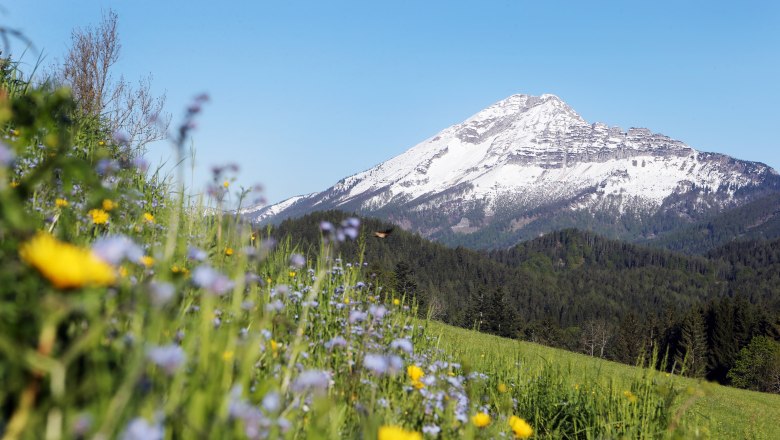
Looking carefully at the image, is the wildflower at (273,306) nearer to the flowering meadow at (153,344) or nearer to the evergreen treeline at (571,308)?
the flowering meadow at (153,344)

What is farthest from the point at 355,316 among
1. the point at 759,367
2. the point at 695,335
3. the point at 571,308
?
the point at 571,308

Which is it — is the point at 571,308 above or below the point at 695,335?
above

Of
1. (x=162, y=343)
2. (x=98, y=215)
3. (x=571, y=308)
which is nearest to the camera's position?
(x=162, y=343)

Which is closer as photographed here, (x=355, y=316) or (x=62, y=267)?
(x=62, y=267)

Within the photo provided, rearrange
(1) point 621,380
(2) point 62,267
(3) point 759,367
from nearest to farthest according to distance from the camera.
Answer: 1. (2) point 62,267
2. (1) point 621,380
3. (3) point 759,367

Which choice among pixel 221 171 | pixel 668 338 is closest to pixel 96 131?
pixel 221 171

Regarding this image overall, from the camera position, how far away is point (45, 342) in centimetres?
90

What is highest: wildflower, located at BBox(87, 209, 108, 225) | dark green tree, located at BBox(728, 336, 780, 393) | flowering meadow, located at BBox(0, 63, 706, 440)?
wildflower, located at BBox(87, 209, 108, 225)

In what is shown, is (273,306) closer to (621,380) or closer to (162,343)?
(162,343)

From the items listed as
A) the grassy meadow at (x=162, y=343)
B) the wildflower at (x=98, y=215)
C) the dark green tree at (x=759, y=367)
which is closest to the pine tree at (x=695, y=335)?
the dark green tree at (x=759, y=367)

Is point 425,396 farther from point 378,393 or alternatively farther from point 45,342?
point 45,342

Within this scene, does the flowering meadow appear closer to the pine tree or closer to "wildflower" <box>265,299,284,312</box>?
"wildflower" <box>265,299,284,312</box>

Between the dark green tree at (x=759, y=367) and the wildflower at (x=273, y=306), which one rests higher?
the wildflower at (x=273, y=306)

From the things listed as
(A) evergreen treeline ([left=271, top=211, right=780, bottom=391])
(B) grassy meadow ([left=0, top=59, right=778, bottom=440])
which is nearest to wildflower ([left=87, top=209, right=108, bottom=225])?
(B) grassy meadow ([left=0, top=59, right=778, bottom=440])
